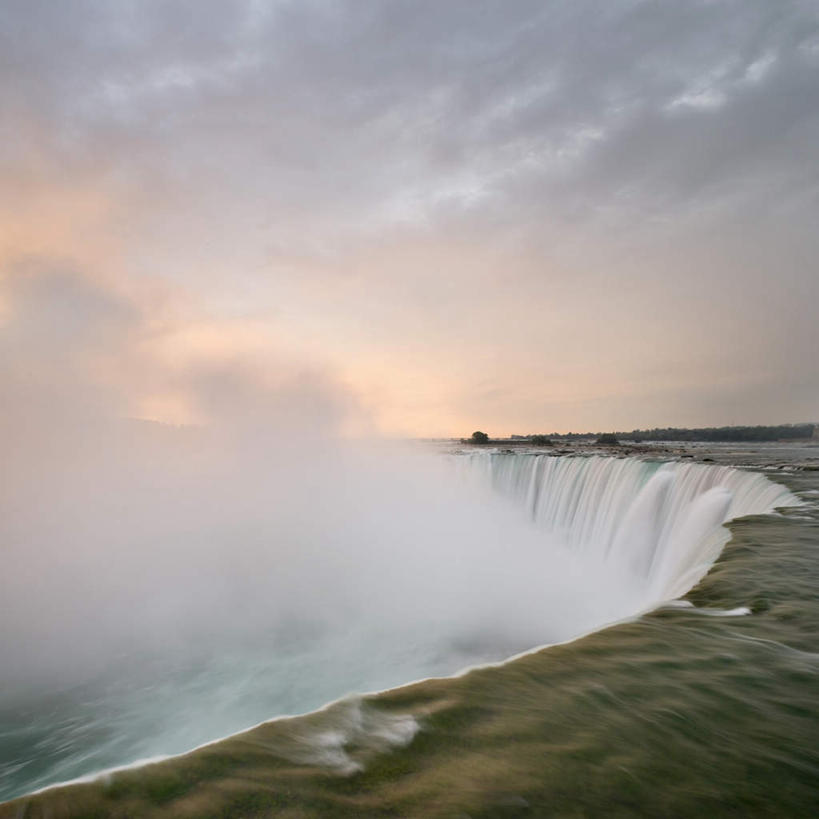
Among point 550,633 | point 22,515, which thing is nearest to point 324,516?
point 22,515

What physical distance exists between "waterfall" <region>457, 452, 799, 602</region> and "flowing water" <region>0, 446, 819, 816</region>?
10 cm

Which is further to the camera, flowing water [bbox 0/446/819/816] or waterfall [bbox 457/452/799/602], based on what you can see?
waterfall [bbox 457/452/799/602]

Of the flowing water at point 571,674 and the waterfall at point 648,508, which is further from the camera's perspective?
the waterfall at point 648,508

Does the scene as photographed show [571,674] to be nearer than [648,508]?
Yes

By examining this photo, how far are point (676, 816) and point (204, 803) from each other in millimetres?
1916

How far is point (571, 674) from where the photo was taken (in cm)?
321

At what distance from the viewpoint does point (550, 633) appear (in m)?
13.4

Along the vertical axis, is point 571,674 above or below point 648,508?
above

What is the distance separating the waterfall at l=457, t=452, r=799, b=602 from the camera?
10.7 meters

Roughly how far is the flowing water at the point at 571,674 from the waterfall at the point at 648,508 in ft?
0.34

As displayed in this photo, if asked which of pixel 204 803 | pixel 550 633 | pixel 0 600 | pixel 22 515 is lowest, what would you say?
pixel 550 633

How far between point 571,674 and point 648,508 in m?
15.4

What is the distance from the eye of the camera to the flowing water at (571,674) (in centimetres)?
227

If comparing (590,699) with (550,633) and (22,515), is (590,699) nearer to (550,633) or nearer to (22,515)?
(550,633)
